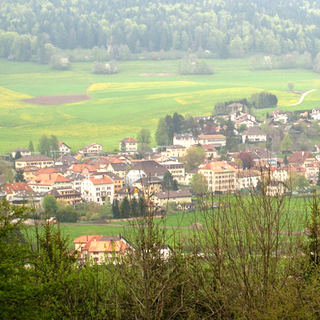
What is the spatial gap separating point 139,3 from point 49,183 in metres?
96.2

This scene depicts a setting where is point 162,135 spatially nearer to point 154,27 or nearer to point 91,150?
point 91,150

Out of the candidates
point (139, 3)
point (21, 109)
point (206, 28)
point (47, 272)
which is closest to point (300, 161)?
point (21, 109)

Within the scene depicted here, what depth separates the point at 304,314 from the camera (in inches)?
346

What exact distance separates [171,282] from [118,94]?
7739 cm

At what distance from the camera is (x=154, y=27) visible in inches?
4850

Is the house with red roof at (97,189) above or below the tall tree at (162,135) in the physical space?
above

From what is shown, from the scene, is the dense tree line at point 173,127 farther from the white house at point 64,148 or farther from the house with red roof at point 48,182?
the house with red roof at point 48,182

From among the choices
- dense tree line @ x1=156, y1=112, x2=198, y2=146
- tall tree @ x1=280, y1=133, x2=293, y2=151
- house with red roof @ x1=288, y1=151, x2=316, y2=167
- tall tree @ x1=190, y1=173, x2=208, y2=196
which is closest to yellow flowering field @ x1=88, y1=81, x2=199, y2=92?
dense tree line @ x1=156, y1=112, x2=198, y2=146

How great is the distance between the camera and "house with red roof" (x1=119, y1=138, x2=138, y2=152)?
2402 inches

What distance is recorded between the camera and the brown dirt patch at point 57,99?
82512 millimetres

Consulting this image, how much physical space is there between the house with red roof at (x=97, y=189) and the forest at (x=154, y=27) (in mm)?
59639

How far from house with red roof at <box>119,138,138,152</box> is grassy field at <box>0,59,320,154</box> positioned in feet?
3.40

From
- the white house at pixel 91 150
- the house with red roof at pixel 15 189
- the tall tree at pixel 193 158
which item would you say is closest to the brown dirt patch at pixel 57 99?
the white house at pixel 91 150

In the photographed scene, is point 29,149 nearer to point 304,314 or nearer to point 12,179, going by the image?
point 12,179
